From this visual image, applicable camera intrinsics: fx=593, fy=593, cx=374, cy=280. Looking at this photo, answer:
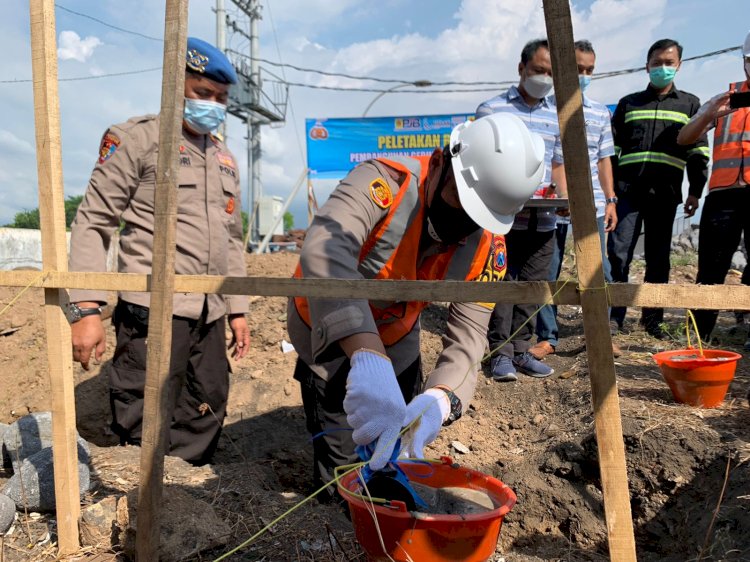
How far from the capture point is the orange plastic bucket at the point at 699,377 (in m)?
3.04

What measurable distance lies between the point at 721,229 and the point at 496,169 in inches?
119

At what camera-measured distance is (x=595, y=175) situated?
423 cm

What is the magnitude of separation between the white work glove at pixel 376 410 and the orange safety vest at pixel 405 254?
2.03ft

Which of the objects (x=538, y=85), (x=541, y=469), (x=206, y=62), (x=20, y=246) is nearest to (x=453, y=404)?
(x=541, y=469)

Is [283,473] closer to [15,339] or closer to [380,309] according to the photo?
[380,309]

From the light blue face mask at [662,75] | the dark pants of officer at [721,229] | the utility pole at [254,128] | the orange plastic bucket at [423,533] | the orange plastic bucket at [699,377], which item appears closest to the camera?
the orange plastic bucket at [423,533]

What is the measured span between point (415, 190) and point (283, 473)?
2.15m

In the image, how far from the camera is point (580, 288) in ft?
4.13

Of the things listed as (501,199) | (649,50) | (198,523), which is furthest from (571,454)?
(649,50)

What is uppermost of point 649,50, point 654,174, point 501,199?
point 649,50

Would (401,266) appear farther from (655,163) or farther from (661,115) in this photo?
(661,115)

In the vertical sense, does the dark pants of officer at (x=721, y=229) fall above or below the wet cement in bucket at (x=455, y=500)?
A: above

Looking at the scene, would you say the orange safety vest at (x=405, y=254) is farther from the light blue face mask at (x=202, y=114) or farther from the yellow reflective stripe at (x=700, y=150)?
the yellow reflective stripe at (x=700, y=150)

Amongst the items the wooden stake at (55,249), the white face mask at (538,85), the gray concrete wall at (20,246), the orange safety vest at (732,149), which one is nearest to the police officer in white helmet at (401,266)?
the wooden stake at (55,249)
